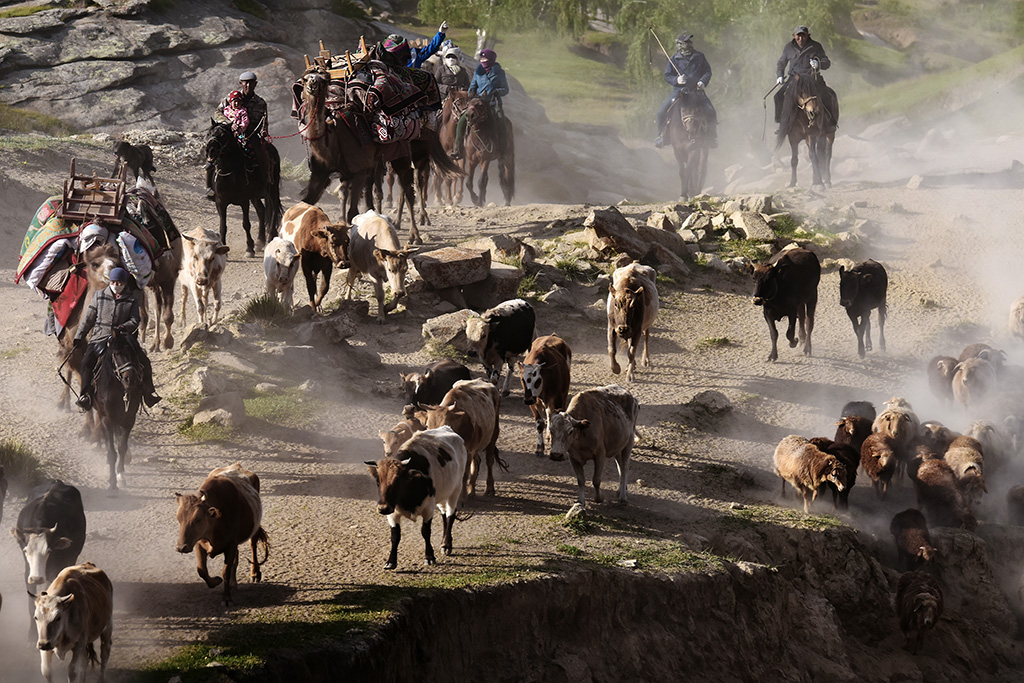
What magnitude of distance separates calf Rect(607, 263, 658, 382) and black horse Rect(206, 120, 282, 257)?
275 inches

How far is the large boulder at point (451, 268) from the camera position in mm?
17062

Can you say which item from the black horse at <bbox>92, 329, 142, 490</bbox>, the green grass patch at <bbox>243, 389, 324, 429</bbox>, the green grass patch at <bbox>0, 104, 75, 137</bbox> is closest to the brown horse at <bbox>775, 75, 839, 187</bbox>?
the green grass patch at <bbox>243, 389, 324, 429</bbox>

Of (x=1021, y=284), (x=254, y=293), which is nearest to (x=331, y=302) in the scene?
(x=254, y=293)

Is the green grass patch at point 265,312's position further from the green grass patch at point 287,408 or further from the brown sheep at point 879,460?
the brown sheep at point 879,460

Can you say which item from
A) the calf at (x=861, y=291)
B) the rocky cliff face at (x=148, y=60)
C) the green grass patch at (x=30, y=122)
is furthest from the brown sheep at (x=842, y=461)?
the green grass patch at (x=30, y=122)

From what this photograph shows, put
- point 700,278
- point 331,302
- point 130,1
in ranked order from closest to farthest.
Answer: point 331,302
point 700,278
point 130,1

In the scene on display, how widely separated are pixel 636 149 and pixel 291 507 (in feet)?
117

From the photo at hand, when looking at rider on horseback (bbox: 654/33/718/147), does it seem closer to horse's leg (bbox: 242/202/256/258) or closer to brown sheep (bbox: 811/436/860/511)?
horse's leg (bbox: 242/202/256/258)

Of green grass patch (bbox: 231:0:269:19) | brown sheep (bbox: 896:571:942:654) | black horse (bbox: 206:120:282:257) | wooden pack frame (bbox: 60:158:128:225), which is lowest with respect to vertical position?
brown sheep (bbox: 896:571:942:654)

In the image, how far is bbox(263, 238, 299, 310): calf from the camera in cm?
1555

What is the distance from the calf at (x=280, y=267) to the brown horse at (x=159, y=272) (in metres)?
1.45

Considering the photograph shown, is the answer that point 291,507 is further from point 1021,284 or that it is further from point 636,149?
point 636,149

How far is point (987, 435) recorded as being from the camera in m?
13.9

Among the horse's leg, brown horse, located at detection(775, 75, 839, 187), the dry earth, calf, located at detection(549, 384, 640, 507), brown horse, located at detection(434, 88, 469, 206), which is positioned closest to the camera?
the dry earth
